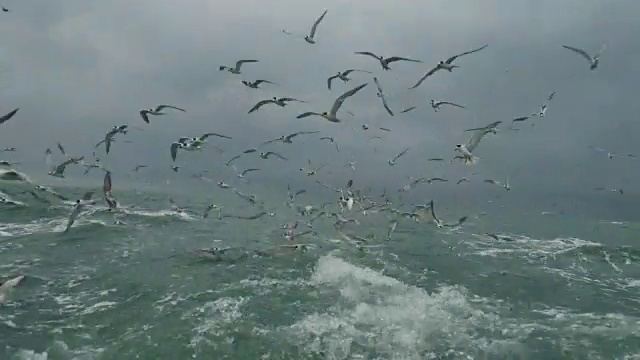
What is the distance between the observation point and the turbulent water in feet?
58.9

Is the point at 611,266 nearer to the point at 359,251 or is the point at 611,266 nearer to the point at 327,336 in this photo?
the point at 359,251

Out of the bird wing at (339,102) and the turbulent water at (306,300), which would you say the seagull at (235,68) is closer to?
the bird wing at (339,102)

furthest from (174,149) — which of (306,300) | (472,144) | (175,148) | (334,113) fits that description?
(472,144)

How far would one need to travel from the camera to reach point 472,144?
70.9 feet

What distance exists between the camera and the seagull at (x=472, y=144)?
67.4ft

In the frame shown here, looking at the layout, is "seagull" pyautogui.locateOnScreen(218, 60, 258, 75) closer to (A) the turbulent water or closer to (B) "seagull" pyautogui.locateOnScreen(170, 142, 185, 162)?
(B) "seagull" pyautogui.locateOnScreen(170, 142, 185, 162)

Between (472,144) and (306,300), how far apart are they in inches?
366

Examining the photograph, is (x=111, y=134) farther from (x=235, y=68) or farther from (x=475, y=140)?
(x=475, y=140)

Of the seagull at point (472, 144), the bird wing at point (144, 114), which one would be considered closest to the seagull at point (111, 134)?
the bird wing at point (144, 114)

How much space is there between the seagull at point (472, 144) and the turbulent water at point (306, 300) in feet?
20.3

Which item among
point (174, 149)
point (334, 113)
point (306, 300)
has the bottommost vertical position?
point (306, 300)

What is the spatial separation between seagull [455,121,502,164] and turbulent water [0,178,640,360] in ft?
20.3

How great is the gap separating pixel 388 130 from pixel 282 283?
8627mm

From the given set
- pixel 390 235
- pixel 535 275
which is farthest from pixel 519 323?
pixel 390 235
